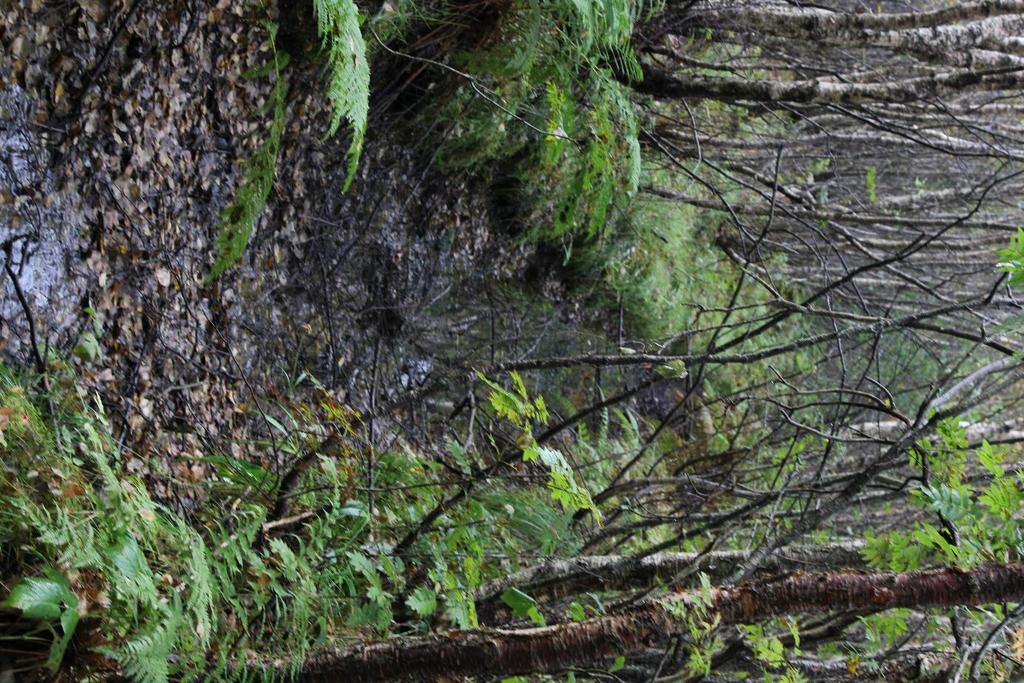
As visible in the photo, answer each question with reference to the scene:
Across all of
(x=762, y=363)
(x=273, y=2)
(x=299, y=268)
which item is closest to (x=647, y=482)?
(x=299, y=268)

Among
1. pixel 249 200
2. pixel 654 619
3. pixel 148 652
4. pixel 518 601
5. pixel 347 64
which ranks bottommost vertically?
pixel 518 601

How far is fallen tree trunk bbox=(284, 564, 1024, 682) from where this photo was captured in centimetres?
204

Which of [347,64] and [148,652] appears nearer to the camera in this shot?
[148,652]

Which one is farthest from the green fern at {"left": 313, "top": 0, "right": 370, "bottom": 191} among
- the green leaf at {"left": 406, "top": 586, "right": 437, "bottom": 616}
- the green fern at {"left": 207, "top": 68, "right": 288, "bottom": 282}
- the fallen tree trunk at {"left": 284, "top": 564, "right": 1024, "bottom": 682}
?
the fallen tree trunk at {"left": 284, "top": 564, "right": 1024, "bottom": 682}

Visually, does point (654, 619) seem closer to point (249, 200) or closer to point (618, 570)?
point (618, 570)

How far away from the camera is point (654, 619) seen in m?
2.13

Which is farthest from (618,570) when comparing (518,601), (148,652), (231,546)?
(148,652)

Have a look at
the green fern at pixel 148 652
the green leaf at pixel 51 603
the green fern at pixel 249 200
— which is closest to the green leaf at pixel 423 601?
the green fern at pixel 148 652

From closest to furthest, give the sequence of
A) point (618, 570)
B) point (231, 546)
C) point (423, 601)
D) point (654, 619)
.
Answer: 1. point (654, 619)
2. point (231, 546)
3. point (423, 601)
4. point (618, 570)

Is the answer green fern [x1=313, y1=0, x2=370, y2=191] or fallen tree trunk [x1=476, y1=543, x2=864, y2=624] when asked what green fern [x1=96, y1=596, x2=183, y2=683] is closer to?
fallen tree trunk [x1=476, y1=543, x2=864, y2=624]

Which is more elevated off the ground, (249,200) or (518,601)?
(249,200)

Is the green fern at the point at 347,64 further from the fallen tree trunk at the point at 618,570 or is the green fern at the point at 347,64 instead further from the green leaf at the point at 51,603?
the fallen tree trunk at the point at 618,570

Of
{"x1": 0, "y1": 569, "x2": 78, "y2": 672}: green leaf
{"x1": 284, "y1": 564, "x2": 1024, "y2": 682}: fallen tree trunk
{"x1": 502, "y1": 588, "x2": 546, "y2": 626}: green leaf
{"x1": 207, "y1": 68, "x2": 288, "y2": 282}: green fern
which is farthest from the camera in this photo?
{"x1": 207, "y1": 68, "x2": 288, "y2": 282}: green fern

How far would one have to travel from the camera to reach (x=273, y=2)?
3742 mm
